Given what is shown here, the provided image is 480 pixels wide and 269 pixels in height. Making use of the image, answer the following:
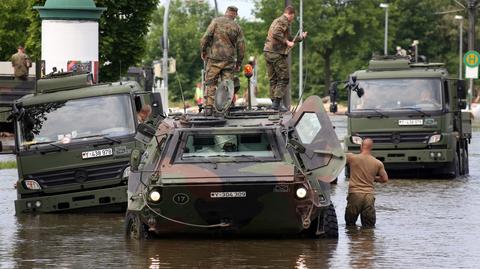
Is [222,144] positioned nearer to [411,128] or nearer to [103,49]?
[411,128]

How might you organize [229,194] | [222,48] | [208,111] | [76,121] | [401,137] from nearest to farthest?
[229,194]
[208,111]
[76,121]
[222,48]
[401,137]

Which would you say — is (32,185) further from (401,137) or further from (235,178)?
(401,137)

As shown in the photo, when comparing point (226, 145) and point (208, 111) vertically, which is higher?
point (208, 111)

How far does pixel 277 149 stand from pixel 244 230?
100cm

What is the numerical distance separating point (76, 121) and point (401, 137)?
8798mm

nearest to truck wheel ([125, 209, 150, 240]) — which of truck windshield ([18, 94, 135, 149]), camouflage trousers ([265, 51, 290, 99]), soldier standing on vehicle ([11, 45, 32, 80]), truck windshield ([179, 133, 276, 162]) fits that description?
truck windshield ([179, 133, 276, 162])

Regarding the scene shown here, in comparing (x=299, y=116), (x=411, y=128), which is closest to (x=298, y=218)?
(x=299, y=116)

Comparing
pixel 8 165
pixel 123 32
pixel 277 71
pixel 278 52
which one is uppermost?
pixel 123 32

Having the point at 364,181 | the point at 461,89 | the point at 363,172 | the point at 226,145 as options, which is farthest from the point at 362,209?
the point at 461,89

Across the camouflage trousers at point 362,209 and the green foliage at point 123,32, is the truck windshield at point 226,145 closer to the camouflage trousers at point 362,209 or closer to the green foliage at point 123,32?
the camouflage trousers at point 362,209

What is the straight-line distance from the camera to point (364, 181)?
63.4 ft

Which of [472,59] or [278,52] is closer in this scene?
[278,52]

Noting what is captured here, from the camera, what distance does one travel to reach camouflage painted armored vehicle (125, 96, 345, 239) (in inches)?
664

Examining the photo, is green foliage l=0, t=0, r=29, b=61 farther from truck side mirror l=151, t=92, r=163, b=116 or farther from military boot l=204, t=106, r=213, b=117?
military boot l=204, t=106, r=213, b=117
